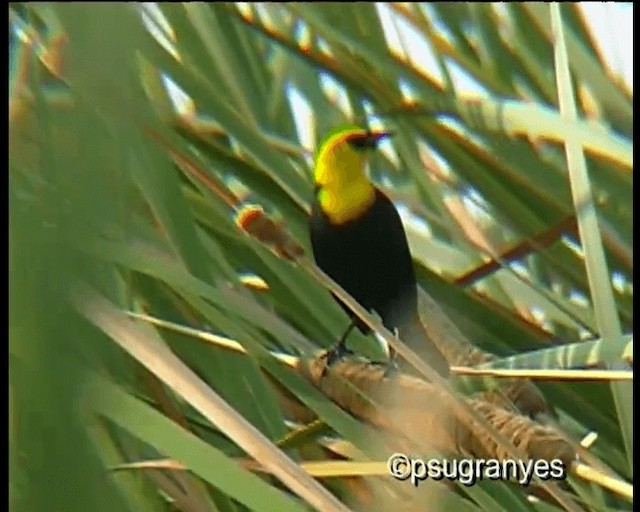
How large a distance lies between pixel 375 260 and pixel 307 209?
57 millimetres

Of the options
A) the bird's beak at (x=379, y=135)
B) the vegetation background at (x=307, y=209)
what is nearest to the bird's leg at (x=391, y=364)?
the vegetation background at (x=307, y=209)

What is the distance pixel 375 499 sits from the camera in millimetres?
443

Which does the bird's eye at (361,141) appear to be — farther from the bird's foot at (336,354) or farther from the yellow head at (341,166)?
the bird's foot at (336,354)

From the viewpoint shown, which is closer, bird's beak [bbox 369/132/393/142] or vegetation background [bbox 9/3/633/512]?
vegetation background [bbox 9/3/633/512]

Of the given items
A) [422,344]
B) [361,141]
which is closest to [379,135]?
[361,141]

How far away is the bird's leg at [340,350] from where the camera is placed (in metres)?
0.44

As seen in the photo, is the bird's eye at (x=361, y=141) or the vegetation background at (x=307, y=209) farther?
the bird's eye at (x=361, y=141)

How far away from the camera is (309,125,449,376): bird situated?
0.48 metres

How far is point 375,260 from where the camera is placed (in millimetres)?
504

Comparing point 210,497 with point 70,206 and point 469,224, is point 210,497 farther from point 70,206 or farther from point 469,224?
point 70,206

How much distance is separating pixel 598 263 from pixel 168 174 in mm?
212

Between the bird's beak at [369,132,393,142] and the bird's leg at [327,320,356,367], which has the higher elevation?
the bird's beak at [369,132,393,142]

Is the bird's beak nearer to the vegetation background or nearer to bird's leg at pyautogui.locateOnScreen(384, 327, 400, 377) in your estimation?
the vegetation background

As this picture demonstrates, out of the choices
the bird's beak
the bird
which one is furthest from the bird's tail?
the bird's beak
